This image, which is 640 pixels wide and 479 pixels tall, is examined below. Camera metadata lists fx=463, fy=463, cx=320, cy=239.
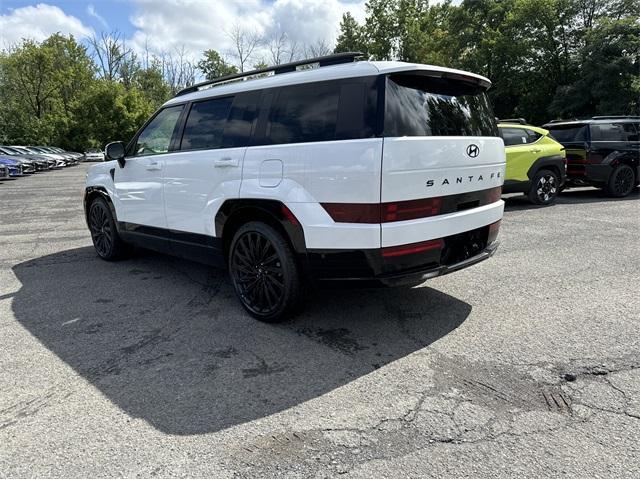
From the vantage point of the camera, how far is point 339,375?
10.2 ft

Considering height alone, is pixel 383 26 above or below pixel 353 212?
above

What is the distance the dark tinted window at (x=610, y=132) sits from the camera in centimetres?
1053

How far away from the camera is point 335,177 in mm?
3260

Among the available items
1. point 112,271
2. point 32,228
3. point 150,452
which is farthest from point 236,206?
point 32,228

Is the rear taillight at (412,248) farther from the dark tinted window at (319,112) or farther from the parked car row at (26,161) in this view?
the parked car row at (26,161)

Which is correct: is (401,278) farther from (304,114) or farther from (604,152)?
(604,152)

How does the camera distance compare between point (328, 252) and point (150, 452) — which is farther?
point (328, 252)

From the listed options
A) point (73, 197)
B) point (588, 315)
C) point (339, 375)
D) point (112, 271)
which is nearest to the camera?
point (339, 375)

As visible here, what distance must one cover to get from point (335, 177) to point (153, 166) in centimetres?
262

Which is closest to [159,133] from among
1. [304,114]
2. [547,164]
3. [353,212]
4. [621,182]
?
[304,114]

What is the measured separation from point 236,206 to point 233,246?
378 mm

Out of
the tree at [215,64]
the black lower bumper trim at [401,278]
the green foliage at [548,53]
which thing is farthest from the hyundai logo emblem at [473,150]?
the tree at [215,64]

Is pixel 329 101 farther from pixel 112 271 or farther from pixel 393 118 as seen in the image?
pixel 112 271

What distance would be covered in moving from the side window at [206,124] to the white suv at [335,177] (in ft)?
0.05
